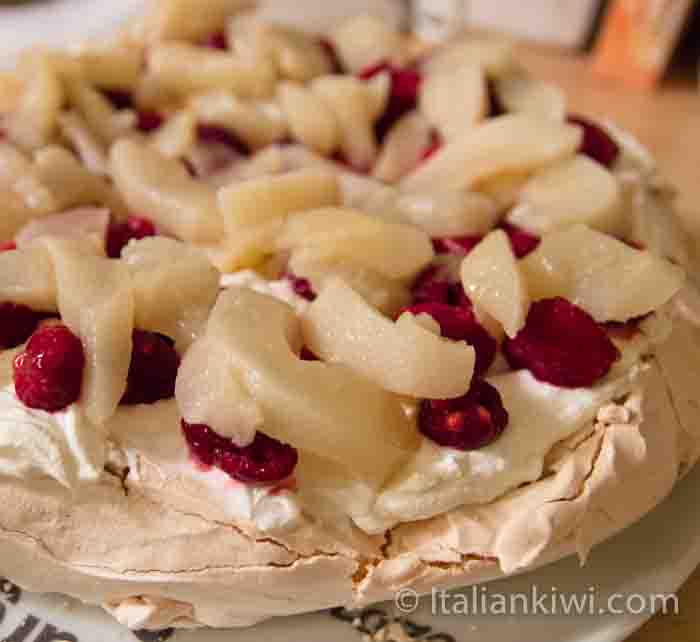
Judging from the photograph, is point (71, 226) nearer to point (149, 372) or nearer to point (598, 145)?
point (149, 372)

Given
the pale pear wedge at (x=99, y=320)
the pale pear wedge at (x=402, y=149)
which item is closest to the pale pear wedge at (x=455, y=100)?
the pale pear wedge at (x=402, y=149)

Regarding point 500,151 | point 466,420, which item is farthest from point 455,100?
point 466,420

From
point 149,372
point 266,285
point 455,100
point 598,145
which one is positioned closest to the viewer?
point 149,372

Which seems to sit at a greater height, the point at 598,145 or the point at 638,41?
the point at 598,145

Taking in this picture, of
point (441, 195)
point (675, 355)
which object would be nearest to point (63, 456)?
point (441, 195)

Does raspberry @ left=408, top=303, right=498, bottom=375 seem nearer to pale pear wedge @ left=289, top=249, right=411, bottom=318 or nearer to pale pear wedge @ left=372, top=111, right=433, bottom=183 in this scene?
pale pear wedge @ left=289, top=249, right=411, bottom=318

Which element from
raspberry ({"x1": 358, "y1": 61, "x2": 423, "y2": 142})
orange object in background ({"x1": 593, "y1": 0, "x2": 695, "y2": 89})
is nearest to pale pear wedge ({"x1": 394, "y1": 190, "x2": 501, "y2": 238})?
raspberry ({"x1": 358, "y1": 61, "x2": 423, "y2": 142})

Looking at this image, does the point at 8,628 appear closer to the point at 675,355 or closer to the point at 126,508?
the point at 126,508
